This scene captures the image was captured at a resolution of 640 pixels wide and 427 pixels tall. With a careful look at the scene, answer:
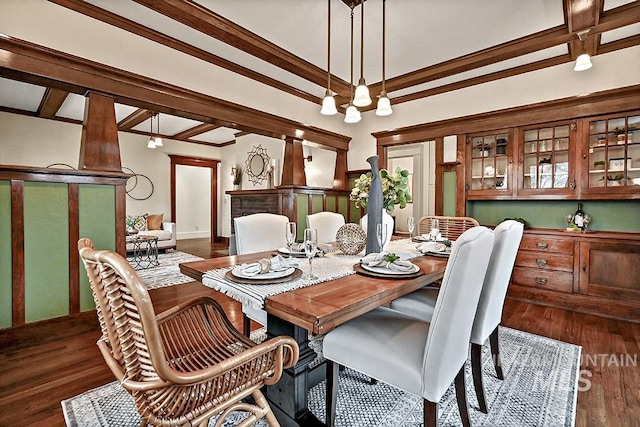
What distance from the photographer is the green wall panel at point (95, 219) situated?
8.33 ft

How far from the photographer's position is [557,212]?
343 cm

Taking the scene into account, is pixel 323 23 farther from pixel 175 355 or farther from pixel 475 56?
pixel 175 355

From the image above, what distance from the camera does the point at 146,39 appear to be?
9.08ft

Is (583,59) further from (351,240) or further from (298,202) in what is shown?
(298,202)

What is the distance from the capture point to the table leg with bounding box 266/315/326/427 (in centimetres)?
131

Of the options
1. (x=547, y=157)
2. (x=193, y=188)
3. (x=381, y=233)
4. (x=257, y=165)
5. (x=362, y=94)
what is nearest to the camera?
(x=381, y=233)

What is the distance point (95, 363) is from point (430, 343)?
209 centimetres

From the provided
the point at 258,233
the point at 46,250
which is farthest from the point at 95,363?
the point at 258,233

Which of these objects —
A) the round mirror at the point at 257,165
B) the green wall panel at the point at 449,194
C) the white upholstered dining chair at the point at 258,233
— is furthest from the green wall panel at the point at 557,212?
the round mirror at the point at 257,165

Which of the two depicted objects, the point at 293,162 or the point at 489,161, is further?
the point at 293,162

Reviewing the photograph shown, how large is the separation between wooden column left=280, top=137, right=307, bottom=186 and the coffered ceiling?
0.76 metres

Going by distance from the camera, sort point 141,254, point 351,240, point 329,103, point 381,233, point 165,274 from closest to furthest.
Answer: point 381,233 < point 351,240 < point 329,103 < point 165,274 < point 141,254

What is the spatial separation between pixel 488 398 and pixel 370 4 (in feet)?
9.03

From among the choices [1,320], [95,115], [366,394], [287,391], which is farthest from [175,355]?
[95,115]
